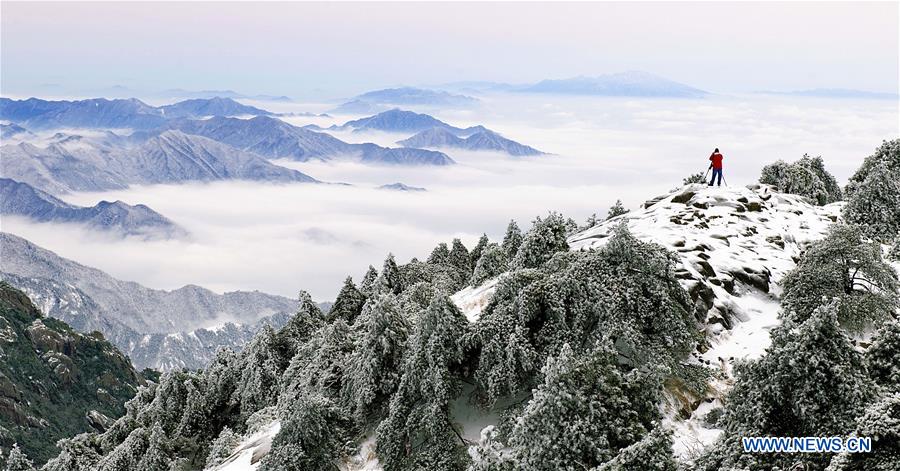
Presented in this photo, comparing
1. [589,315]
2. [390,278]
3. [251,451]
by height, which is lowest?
[251,451]

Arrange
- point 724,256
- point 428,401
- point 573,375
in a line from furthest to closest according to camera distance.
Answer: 1. point 724,256
2. point 428,401
3. point 573,375

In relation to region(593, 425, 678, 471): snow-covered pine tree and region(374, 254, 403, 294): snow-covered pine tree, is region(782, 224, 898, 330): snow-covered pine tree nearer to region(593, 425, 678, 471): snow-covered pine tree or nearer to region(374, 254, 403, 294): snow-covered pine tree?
region(593, 425, 678, 471): snow-covered pine tree

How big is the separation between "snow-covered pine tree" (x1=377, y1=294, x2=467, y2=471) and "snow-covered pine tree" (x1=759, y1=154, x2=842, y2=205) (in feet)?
100

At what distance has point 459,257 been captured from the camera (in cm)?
4603

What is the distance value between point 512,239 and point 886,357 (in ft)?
75.3

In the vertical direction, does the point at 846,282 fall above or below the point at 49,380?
above

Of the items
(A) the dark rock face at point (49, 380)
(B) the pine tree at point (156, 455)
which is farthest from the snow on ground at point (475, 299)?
(A) the dark rock face at point (49, 380)

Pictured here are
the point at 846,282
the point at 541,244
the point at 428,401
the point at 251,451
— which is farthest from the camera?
the point at 541,244

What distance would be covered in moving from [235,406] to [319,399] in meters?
15.2

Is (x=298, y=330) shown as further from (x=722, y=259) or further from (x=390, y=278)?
(x=722, y=259)

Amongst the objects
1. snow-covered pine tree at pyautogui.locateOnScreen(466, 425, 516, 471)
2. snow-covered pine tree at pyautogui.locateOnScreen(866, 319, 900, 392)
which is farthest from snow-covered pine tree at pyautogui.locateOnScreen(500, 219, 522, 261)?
snow-covered pine tree at pyautogui.locateOnScreen(866, 319, 900, 392)

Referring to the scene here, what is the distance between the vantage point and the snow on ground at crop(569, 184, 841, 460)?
53.0 ft

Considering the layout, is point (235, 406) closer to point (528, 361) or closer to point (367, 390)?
point (367, 390)

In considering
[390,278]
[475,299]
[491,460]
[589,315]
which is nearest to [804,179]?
[390,278]
